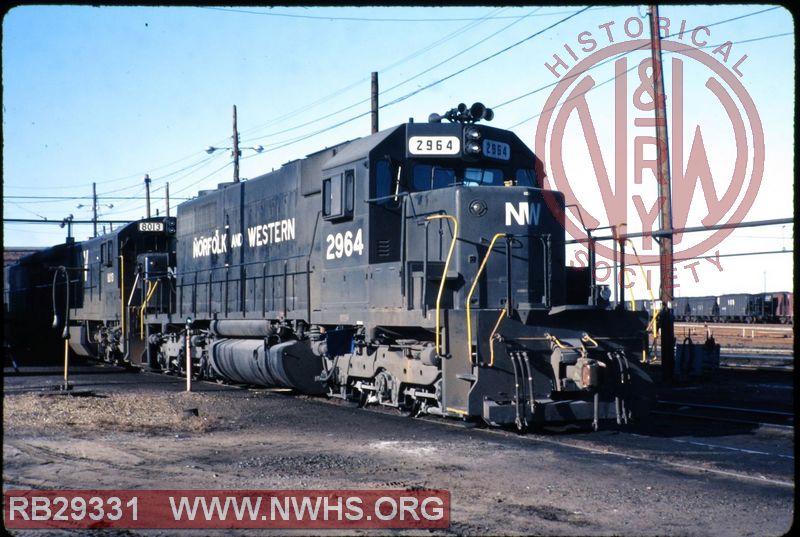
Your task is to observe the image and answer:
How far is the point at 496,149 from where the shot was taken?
12.2 m

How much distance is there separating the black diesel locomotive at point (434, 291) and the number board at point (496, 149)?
0.09 ft

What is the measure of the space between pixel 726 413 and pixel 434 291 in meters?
5.96

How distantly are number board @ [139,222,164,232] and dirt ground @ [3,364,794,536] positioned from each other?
11799 mm

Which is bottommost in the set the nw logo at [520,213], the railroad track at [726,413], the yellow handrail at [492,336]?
the railroad track at [726,413]

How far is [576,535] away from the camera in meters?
5.96

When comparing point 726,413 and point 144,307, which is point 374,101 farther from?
point 726,413

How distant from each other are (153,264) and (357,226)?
12.6 meters

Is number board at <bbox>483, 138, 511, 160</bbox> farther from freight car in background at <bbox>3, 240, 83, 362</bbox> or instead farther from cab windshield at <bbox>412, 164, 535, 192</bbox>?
freight car in background at <bbox>3, 240, 83, 362</bbox>

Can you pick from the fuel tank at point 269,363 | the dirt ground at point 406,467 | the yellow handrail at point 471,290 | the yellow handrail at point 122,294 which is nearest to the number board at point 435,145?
the yellow handrail at point 471,290

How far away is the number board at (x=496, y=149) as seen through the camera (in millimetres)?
12030

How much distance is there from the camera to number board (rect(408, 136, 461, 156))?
11953 millimetres

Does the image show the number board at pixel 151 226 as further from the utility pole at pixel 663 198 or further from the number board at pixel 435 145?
the number board at pixel 435 145

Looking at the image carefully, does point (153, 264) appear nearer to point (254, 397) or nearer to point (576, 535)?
point (254, 397)

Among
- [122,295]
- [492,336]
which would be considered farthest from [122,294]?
[492,336]
